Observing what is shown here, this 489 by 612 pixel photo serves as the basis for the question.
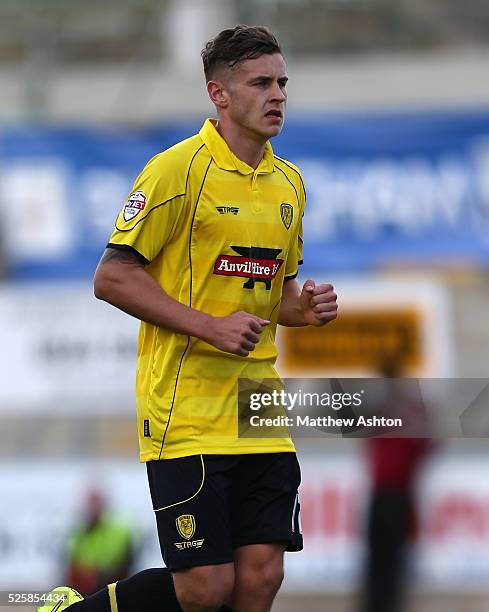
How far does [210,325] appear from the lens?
4.01 metres

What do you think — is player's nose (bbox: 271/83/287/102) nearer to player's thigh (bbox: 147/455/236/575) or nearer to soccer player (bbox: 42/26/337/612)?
soccer player (bbox: 42/26/337/612)

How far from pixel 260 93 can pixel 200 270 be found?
0.58m

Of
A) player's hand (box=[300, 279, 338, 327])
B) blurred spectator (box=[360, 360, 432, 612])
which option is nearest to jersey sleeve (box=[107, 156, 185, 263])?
player's hand (box=[300, 279, 338, 327])

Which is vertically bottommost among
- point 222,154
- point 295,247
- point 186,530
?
point 186,530

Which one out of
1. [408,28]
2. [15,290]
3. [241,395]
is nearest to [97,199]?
[15,290]

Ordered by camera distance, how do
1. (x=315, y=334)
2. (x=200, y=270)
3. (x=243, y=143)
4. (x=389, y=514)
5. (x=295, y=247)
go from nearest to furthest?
1. (x=200, y=270)
2. (x=243, y=143)
3. (x=295, y=247)
4. (x=389, y=514)
5. (x=315, y=334)

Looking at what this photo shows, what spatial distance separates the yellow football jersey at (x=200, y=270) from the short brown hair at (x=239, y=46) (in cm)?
25

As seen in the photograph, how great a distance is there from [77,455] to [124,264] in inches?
291

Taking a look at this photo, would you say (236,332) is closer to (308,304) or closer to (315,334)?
(308,304)

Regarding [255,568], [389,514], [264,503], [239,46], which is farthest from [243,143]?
[389,514]

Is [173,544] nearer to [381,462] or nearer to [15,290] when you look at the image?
[381,462]

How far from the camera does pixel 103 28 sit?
579 inches

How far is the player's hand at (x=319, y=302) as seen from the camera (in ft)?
13.9

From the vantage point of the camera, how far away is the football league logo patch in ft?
13.4
